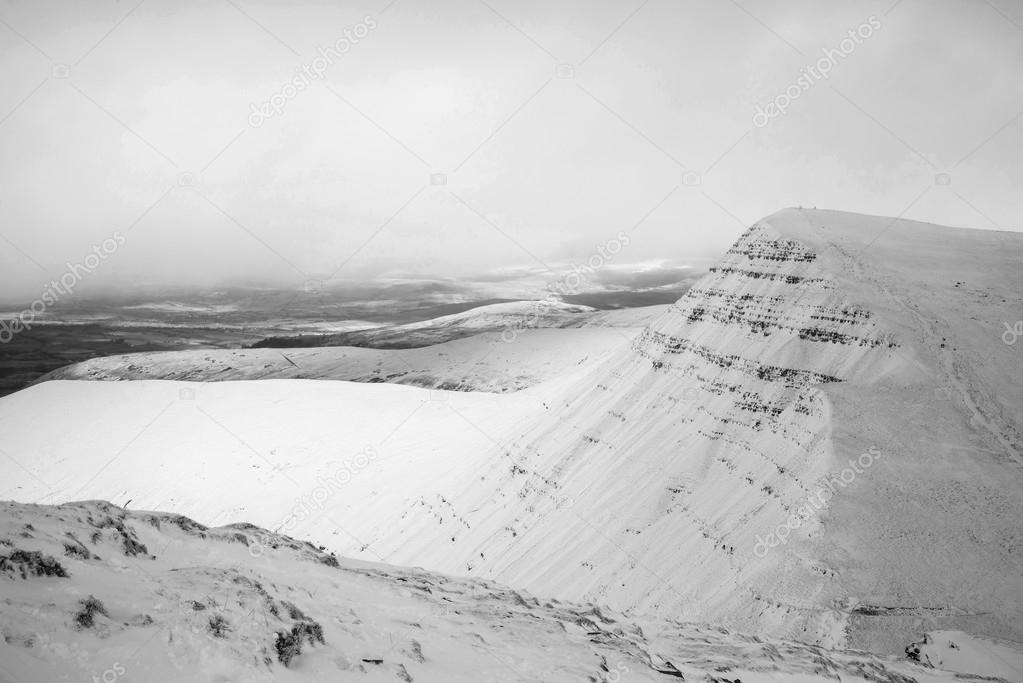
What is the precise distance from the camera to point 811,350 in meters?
14.9

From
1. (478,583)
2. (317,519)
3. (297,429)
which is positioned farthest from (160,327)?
(478,583)

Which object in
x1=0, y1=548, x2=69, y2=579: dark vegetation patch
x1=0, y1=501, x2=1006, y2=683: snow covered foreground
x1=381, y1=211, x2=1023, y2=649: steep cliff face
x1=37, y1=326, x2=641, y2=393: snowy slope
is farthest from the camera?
x1=37, y1=326, x2=641, y2=393: snowy slope

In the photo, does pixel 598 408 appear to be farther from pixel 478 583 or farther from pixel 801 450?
pixel 478 583

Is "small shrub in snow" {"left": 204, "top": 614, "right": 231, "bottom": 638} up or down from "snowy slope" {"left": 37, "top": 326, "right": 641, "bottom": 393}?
down

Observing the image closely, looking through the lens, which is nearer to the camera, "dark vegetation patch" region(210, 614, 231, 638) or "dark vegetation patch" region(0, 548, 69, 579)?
"dark vegetation patch" region(0, 548, 69, 579)

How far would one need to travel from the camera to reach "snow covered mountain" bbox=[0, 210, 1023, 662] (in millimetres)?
10656

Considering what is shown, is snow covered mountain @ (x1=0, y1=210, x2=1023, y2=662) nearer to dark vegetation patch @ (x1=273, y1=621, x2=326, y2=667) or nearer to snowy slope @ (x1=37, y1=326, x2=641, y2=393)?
dark vegetation patch @ (x1=273, y1=621, x2=326, y2=667)

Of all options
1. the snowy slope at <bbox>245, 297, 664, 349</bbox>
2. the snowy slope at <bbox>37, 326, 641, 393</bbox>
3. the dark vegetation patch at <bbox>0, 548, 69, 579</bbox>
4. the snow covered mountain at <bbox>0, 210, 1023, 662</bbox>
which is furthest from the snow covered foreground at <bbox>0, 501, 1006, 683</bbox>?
the snowy slope at <bbox>245, 297, 664, 349</bbox>

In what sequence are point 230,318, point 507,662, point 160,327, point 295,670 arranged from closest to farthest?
point 295,670 → point 507,662 → point 160,327 → point 230,318

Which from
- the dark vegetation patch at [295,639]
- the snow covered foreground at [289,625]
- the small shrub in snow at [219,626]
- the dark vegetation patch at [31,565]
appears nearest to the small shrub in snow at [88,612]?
the snow covered foreground at [289,625]

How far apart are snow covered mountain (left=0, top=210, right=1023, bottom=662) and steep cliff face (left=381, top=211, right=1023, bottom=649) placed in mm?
49

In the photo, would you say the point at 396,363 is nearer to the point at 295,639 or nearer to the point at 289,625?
the point at 289,625

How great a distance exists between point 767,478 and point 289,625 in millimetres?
11555

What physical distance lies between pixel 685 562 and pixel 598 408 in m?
7.03
